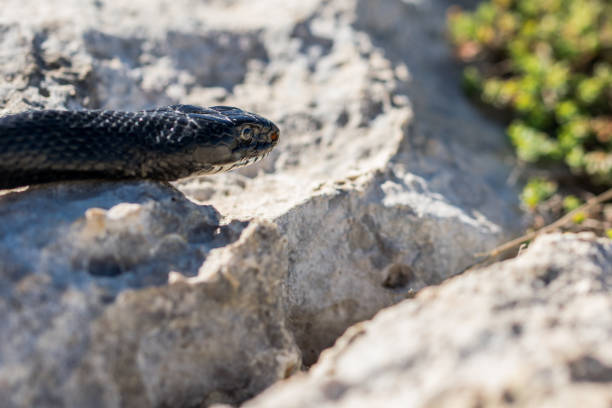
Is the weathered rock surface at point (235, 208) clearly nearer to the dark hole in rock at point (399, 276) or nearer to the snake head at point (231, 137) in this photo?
the dark hole in rock at point (399, 276)

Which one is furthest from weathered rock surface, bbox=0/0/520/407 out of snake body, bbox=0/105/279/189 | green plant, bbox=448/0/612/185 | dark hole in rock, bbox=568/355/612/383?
dark hole in rock, bbox=568/355/612/383

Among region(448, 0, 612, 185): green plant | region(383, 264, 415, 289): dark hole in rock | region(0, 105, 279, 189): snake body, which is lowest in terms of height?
region(383, 264, 415, 289): dark hole in rock

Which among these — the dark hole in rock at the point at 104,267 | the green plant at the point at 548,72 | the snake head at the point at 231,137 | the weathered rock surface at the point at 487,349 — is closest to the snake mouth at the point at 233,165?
the snake head at the point at 231,137

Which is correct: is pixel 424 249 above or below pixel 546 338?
below

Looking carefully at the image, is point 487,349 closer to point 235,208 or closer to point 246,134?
point 235,208

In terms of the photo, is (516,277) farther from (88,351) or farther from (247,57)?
(247,57)

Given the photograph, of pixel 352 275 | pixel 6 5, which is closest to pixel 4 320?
pixel 352 275

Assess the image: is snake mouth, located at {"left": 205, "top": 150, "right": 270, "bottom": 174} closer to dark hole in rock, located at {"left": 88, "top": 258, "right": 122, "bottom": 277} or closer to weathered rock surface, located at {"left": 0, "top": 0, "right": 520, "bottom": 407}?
weathered rock surface, located at {"left": 0, "top": 0, "right": 520, "bottom": 407}
